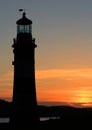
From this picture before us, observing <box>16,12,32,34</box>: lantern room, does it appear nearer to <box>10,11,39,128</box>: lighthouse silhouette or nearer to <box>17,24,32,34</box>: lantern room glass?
<box>17,24,32,34</box>: lantern room glass

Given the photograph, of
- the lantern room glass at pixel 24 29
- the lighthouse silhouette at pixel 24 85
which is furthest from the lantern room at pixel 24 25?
the lighthouse silhouette at pixel 24 85

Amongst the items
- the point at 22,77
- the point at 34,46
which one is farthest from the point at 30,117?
the point at 34,46

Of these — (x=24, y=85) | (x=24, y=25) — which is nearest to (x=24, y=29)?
(x=24, y=25)

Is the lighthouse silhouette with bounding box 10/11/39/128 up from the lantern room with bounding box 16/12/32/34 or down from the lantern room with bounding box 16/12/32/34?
down

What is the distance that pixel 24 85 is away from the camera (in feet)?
123

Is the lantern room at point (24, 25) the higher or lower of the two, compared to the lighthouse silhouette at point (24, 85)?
higher

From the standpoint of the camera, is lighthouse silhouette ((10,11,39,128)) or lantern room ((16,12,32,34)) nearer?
lighthouse silhouette ((10,11,39,128))

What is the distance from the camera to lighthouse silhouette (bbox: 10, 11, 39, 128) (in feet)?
123

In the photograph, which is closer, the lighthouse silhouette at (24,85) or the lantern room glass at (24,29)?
the lighthouse silhouette at (24,85)

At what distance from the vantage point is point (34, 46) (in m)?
37.8

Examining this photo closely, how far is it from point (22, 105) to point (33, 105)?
859mm

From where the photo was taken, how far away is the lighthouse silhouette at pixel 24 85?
37.4m

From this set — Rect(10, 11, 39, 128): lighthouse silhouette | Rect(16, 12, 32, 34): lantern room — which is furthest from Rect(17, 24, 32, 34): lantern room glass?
Rect(10, 11, 39, 128): lighthouse silhouette

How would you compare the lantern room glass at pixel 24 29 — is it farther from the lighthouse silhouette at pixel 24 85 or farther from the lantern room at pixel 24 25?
the lighthouse silhouette at pixel 24 85
